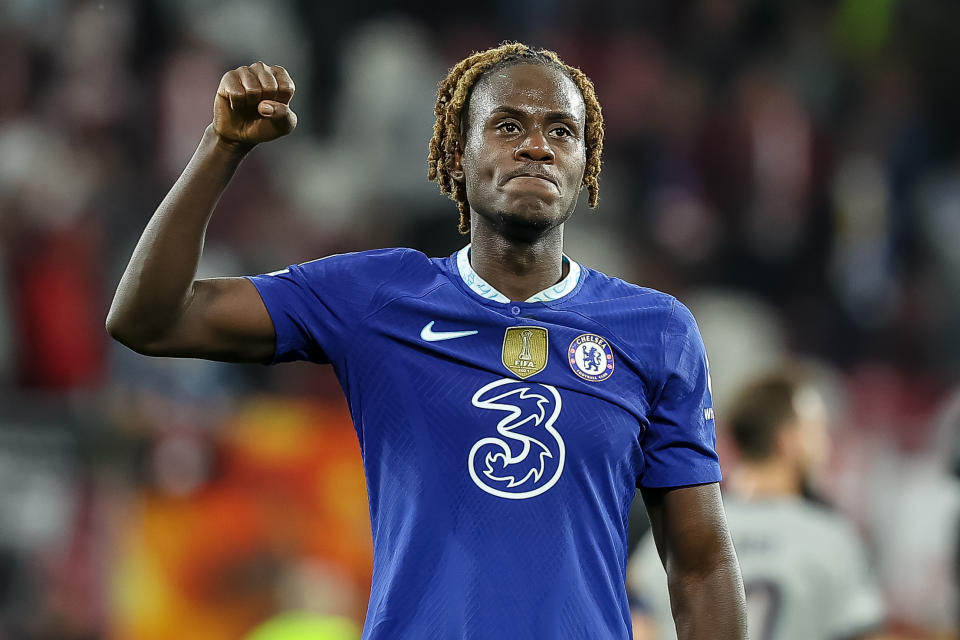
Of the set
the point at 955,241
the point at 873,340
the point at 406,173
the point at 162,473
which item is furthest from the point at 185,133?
the point at 955,241

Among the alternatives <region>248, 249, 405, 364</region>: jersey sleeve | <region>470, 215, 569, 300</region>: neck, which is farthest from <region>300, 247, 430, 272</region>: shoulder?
<region>470, 215, 569, 300</region>: neck

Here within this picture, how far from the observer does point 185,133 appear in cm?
924

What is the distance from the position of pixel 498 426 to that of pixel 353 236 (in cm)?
677

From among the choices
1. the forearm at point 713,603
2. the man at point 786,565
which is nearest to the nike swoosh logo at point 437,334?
the forearm at point 713,603

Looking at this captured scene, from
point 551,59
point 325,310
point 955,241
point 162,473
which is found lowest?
point 162,473

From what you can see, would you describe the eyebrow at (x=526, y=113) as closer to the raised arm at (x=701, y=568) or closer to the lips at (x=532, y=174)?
the lips at (x=532, y=174)

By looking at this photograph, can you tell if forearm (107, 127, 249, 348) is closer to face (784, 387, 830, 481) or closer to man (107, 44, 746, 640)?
man (107, 44, 746, 640)

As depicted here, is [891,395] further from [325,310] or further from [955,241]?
[325,310]

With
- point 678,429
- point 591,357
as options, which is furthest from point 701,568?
point 591,357

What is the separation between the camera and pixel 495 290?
8.98 feet

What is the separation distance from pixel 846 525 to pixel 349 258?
8.52ft

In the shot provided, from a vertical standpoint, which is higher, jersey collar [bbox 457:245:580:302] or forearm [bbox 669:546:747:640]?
jersey collar [bbox 457:245:580:302]

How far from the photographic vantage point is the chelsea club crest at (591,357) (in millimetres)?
2592

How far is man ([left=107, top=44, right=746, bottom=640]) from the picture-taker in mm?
2432
